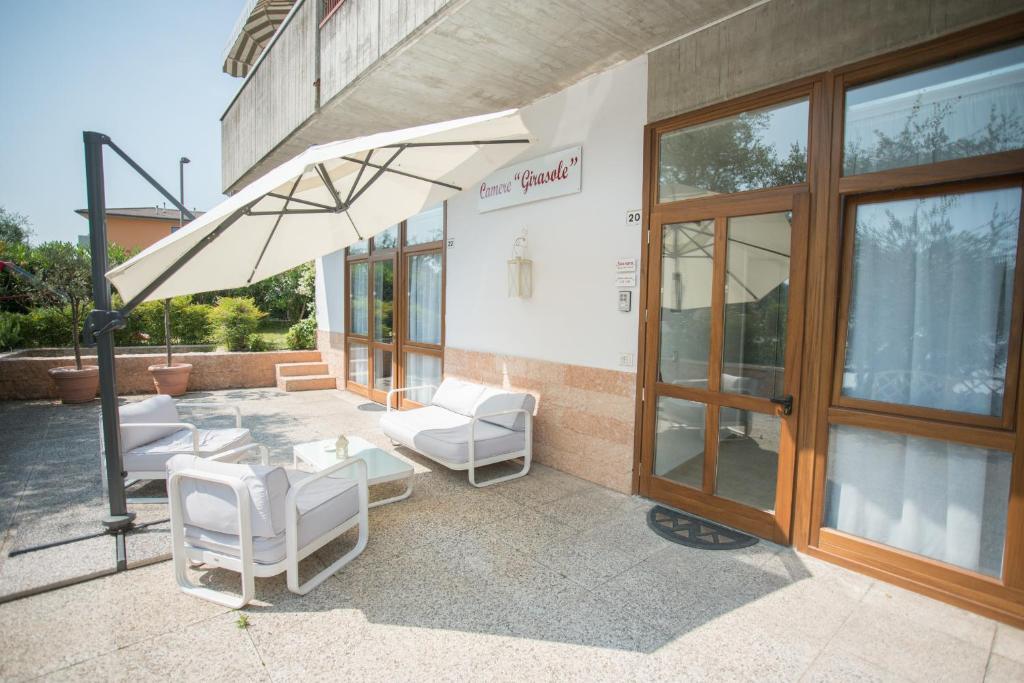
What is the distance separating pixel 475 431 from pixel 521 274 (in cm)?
176

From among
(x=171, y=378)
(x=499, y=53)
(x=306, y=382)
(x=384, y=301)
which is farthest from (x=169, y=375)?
(x=499, y=53)

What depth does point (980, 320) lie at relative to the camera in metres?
2.69

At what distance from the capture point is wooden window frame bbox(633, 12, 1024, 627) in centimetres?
255

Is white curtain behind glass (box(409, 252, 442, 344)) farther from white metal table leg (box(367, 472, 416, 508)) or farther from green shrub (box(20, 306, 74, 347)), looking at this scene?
green shrub (box(20, 306, 74, 347))

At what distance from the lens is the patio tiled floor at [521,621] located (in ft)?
7.14

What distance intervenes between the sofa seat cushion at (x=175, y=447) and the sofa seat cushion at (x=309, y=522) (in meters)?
1.31

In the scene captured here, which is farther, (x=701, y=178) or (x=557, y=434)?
(x=557, y=434)

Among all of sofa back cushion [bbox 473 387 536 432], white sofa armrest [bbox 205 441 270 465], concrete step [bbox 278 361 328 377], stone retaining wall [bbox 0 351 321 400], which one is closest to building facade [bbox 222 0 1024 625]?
sofa back cushion [bbox 473 387 536 432]

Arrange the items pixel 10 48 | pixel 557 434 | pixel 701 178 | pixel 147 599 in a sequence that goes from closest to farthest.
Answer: pixel 147 599
pixel 701 178
pixel 557 434
pixel 10 48

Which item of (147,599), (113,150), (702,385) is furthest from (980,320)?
(113,150)

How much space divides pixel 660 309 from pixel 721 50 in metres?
1.98

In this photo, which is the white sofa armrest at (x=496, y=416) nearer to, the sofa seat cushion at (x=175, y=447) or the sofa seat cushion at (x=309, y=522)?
the sofa seat cushion at (x=309, y=522)

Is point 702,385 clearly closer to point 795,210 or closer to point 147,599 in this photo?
point 795,210

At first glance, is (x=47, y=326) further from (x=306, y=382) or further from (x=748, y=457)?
(x=748, y=457)
